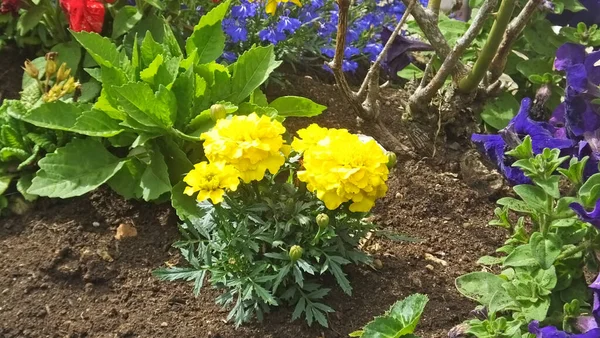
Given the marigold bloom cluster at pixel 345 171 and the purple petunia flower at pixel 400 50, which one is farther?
the purple petunia flower at pixel 400 50

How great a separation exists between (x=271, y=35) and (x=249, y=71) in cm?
39

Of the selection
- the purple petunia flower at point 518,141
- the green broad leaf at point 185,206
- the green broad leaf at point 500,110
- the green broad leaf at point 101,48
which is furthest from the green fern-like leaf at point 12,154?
the green broad leaf at point 500,110

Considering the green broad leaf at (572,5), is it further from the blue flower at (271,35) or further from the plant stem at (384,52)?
the blue flower at (271,35)

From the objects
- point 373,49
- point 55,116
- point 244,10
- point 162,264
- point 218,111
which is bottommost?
point 162,264

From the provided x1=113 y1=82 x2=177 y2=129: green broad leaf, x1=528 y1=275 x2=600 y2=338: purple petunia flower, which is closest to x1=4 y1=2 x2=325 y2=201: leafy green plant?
x1=113 y1=82 x2=177 y2=129: green broad leaf

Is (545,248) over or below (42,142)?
over

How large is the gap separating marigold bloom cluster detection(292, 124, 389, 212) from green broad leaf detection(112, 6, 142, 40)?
3.83 feet

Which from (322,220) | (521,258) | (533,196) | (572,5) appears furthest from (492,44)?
(322,220)

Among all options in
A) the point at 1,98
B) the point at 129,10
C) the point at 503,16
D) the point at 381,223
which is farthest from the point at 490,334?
the point at 1,98

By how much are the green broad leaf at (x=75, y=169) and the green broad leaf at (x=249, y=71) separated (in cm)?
43

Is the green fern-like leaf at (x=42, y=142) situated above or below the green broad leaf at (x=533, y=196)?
below

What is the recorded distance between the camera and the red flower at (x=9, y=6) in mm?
2674

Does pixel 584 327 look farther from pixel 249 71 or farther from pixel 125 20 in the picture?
pixel 125 20

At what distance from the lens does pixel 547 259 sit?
1.62 metres
